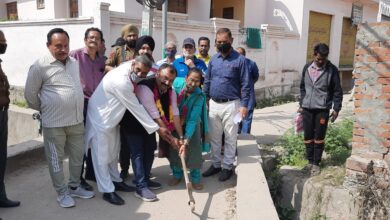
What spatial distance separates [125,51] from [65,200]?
5.72 ft

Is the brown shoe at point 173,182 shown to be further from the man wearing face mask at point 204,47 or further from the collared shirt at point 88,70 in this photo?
the man wearing face mask at point 204,47

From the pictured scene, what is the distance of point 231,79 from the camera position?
161 inches

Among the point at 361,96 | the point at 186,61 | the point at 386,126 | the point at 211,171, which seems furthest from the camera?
the point at 186,61

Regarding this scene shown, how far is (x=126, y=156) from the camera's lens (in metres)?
4.02

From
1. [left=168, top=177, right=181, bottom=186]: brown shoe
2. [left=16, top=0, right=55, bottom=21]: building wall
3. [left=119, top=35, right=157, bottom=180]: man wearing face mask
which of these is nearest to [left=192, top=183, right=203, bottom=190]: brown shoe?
[left=168, top=177, right=181, bottom=186]: brown shoe

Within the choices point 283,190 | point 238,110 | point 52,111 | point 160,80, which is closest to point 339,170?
point 283,190

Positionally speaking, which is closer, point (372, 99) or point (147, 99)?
point (147, 99)

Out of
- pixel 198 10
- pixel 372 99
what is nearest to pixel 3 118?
pixel 372 99

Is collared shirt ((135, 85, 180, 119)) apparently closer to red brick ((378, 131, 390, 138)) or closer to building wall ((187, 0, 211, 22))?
red brick ((378, 131, 390, 138))

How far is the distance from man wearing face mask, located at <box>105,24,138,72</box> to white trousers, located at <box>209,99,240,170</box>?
3.65 ft

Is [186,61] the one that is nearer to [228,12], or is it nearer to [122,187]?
[122,187]

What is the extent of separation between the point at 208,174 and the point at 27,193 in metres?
2.03

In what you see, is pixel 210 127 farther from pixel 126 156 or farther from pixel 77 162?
pixel 77 162

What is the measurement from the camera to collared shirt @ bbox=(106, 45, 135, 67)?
13.2ft
